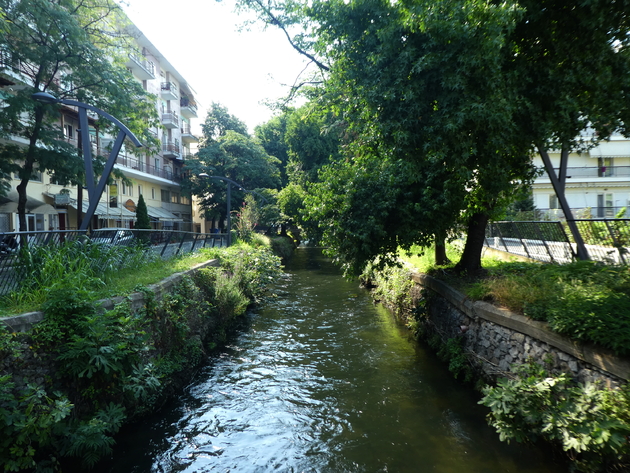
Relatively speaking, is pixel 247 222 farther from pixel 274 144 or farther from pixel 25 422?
pixel 274 144

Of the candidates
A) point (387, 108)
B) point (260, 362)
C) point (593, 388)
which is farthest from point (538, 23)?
point (260, 362)

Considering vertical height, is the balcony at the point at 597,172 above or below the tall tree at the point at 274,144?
below

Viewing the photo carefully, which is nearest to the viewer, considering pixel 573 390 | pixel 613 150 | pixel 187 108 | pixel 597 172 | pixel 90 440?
pixel 573 390

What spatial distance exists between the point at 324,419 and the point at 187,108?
40411 mm

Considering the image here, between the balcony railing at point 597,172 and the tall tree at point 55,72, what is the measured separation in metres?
28.5

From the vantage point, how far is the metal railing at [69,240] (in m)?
5.58

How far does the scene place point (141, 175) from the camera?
30.8 metres

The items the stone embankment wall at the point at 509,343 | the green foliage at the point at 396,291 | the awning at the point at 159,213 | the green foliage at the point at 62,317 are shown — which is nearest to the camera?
the stone embankment wall at the point at 509,343

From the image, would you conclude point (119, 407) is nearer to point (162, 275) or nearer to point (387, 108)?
point (162, 275)

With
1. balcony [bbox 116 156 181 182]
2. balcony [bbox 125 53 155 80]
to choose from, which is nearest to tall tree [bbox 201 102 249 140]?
balcony [bbox 116 156 181 182]

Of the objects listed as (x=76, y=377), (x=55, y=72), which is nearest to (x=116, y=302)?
(x=76, y=377)

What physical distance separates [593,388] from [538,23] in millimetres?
6833

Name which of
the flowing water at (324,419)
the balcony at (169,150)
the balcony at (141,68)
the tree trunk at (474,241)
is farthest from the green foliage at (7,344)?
the balcony at (169,150)

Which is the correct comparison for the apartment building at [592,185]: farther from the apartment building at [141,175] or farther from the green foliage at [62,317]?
the green foliage at [62,317]
